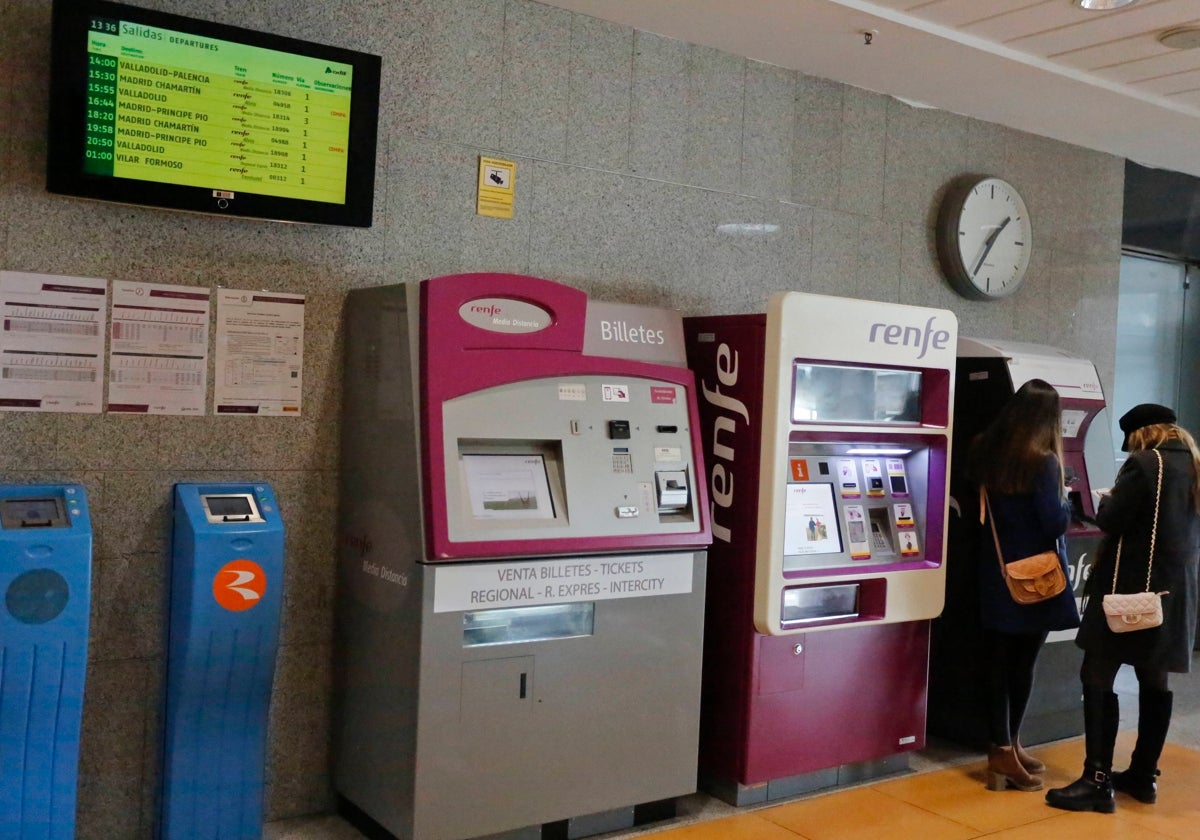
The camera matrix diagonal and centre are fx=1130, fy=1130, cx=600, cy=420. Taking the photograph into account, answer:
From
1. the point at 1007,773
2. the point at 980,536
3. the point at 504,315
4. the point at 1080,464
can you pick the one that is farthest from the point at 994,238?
the point at 504,315

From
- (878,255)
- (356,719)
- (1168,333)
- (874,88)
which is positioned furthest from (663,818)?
(1168,333)

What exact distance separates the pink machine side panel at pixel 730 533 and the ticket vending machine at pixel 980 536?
117 centimetres

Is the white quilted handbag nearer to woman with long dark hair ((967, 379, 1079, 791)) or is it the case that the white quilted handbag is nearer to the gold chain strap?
the gold chain strap

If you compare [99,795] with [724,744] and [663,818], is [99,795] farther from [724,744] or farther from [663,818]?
[724,744]

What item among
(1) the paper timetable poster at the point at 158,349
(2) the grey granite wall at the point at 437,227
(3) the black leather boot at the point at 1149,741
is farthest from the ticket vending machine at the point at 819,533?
(1) the paper timetable poster at the point at 158,349

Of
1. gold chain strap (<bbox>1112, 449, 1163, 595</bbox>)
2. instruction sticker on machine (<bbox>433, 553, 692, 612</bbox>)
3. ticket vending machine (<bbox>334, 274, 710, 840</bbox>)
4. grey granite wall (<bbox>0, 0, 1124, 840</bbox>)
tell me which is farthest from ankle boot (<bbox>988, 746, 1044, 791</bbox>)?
grey granite wall (<bbox>0, 0, 1124, 840</bbox>)

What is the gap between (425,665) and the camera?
3.08 meters

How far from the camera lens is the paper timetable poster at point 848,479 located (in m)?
4.08

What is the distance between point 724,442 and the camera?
3887mm

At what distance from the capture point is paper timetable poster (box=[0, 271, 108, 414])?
10.0 feet

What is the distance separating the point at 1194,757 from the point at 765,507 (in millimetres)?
2392

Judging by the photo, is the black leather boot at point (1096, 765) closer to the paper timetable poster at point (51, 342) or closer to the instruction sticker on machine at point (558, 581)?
the instruction sticker on machine at point (558, 581)

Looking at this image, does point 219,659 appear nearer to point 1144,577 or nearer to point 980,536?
point 980,536

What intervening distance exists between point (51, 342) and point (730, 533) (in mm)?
2180
